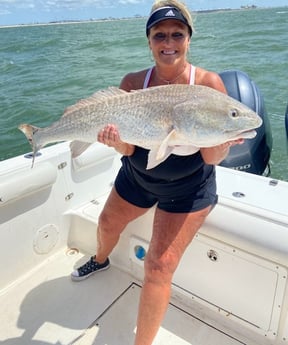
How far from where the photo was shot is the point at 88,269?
111 inches

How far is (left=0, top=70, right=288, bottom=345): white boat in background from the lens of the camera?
6.91 ft

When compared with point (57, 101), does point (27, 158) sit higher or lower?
higher

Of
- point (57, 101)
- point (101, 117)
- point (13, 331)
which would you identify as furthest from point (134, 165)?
point (57, 101)

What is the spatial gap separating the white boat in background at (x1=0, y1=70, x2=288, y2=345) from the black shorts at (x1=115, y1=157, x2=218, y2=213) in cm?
14

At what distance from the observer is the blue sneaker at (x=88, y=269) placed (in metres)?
2.80

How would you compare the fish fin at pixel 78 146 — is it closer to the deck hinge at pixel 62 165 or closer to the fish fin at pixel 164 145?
the fish fin at pixel 164 145

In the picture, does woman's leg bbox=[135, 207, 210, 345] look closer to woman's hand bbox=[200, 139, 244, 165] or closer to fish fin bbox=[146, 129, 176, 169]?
woman's hand bbox=[200, 139, 244, 165]

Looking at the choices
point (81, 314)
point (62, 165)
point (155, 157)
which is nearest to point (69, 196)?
point (62, 165)

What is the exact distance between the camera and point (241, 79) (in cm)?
388

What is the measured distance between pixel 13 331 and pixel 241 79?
308cm

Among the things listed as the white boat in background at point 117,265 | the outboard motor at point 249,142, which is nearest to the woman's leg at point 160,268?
the white boat in background at point 117,265

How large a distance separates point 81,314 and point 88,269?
369 mm

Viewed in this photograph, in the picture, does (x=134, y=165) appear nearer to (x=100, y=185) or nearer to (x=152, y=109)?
(x=152, y=109)

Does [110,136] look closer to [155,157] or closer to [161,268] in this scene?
[155,157]
